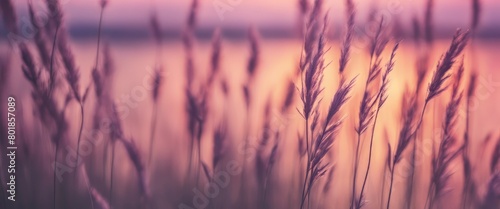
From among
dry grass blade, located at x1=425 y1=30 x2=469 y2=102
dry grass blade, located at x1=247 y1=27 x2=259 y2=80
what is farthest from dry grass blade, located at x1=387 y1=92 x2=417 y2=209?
dry grass blade, located at x1=247 y1=27 x2=259 y2=80

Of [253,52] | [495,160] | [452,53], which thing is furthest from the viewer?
[253,52]

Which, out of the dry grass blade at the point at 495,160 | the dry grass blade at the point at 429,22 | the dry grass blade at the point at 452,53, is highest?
the dry grass blade at the point at 429,22

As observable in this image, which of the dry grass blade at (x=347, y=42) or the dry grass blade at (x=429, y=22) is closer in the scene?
the dry grass blade at (x=347, y=42)

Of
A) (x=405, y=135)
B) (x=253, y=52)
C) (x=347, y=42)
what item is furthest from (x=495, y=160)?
(x=253, y=52)

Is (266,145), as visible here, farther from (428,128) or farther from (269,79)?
(269,79)

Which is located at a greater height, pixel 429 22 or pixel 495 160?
pixel 429 22

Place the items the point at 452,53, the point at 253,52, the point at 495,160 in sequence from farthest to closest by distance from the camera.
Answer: the point at 253,52 → the point at 495,160 → the point at 452,53

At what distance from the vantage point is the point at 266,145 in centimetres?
158

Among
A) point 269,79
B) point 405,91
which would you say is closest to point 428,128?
point 405,91

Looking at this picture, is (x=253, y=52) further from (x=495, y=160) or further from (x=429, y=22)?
(x=495, y=160)

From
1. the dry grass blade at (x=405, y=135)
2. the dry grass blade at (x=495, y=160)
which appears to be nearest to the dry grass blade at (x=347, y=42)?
the dry grass blade at (x=405, y=135)

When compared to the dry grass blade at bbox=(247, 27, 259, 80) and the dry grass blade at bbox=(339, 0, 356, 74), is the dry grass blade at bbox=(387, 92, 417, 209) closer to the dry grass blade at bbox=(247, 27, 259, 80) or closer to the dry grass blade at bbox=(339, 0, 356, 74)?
the dry grass blade at bbox=(339, 0, 356, 74)

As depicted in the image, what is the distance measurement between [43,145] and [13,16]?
51 centimetres

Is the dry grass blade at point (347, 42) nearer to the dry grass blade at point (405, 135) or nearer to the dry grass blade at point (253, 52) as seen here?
the dry grass blade at point (405, 135)
